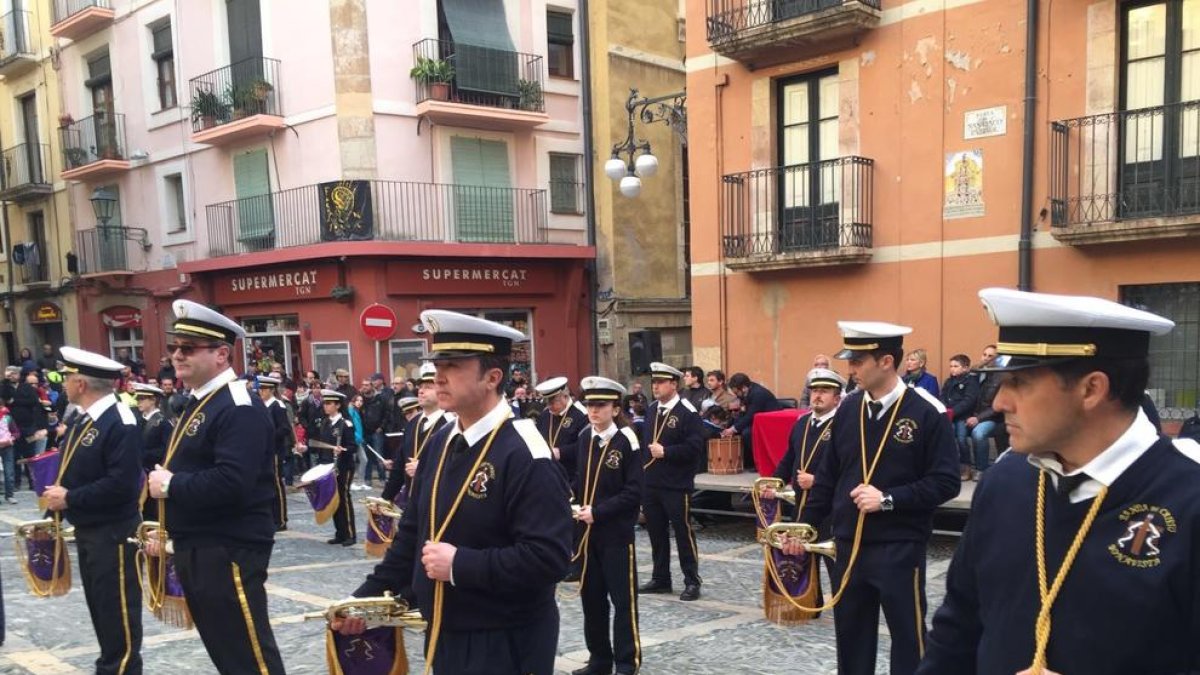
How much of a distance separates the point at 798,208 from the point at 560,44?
31.8ft

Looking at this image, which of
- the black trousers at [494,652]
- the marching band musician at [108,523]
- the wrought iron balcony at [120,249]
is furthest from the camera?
the wrought iron balcony at [120,249]

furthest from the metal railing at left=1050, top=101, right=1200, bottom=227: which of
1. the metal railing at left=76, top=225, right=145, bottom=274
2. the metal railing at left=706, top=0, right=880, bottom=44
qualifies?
the metal railing at left=76, top=225, right=145, bottom=274

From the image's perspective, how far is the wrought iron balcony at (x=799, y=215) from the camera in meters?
14.1

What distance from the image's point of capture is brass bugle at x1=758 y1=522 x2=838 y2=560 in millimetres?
5234

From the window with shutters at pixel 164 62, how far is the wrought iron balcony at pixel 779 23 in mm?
14594

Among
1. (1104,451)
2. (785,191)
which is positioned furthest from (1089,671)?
(785,191)

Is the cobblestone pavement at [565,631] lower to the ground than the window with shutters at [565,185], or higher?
lower

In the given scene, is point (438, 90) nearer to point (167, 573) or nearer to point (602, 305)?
point (602, 305)

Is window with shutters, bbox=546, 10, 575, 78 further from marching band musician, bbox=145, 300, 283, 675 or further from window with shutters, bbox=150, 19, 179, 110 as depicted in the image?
marching band musician, bbox=145, 300, 283, 675

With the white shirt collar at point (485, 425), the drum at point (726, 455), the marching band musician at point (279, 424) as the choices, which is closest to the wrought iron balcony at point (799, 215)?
the drum at point (726, 455)

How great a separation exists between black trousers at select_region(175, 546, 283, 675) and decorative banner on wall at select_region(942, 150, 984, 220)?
37.9 ft

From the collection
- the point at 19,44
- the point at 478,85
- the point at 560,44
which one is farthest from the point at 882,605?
the point at 19,44

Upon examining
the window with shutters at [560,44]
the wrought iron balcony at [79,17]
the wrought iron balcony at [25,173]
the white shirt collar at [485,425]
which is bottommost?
the white shirt collar at [485,425]

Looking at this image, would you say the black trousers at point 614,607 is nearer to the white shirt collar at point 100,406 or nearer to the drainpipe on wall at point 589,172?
the white shirt collar at point 100,406
